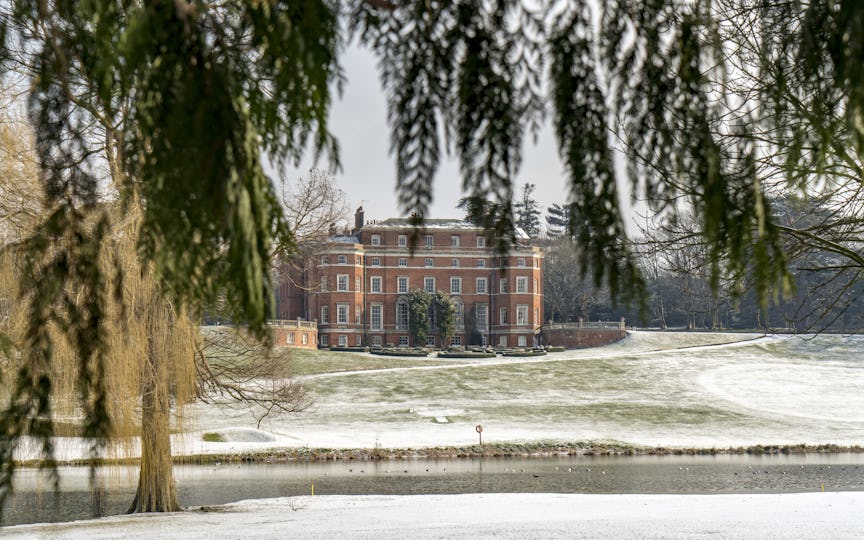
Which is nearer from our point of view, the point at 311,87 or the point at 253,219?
the point at 253,219

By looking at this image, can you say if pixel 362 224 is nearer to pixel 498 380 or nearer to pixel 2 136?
pixel 498 380

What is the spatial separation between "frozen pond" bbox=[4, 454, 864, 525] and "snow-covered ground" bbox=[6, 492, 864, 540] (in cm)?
321

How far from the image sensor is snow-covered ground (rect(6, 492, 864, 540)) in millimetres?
11820

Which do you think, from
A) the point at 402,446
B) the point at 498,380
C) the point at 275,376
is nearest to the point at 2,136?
the point at 275,376

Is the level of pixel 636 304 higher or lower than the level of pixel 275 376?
higher

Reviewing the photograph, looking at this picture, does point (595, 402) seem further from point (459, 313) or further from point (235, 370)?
point (235, 370)

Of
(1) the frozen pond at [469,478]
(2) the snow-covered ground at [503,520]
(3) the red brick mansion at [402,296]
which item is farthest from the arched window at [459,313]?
(2) the snow-covered ground at [503,520]

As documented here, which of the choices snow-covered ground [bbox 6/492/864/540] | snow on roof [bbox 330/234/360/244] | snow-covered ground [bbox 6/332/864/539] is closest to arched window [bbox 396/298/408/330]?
snow on roof [bbox 330/234/360/244]

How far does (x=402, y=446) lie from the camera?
101 ft

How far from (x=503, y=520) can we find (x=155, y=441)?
545 cm

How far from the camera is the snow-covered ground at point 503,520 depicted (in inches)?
465

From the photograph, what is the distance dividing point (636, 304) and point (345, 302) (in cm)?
5806

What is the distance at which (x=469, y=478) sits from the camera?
23.4m

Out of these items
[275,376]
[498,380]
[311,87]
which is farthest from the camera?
[498,380]
